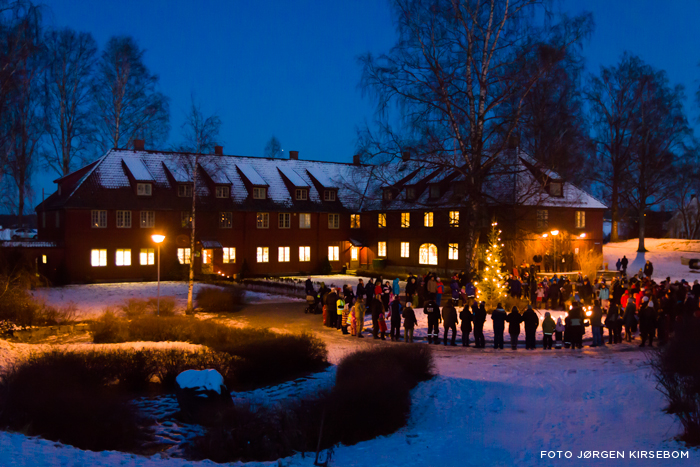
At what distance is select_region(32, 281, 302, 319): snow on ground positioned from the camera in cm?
2472

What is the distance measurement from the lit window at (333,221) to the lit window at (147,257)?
13.3 m

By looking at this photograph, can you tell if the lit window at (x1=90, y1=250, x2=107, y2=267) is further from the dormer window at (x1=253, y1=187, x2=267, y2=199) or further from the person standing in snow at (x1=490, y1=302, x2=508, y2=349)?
the person standing in snow at (x1=490, y1=302, x2=508, y2=349)

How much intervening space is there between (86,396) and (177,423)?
1.71 metres

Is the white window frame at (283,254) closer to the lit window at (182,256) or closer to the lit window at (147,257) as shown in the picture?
the lit window at (182,256)

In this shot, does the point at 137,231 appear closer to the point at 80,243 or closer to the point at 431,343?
the point at 80,243

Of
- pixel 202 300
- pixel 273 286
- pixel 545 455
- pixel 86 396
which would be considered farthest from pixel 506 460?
pixel 273 286

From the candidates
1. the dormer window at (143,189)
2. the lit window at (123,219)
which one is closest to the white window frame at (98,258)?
the lit window at (123,219)

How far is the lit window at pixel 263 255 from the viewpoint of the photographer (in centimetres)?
4138

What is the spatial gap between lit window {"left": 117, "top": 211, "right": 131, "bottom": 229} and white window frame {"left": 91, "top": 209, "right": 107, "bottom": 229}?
33.2 inches

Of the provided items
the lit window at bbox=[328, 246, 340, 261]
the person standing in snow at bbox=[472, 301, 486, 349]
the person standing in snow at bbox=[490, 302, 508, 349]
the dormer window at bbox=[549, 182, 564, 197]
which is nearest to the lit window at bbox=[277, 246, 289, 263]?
the lit window at bbox=[328, 246, 340, 261]

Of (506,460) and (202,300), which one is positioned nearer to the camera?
(506,460)

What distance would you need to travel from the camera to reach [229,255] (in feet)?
133

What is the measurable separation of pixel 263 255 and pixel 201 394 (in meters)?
31.2

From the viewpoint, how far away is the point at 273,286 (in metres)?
30.7
